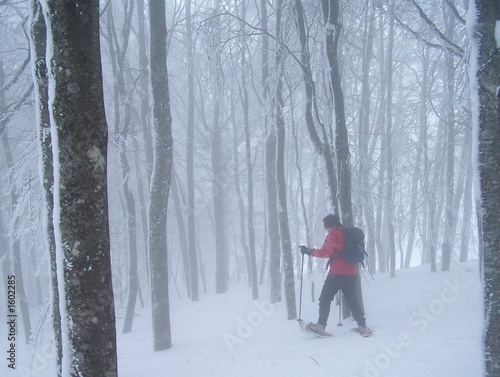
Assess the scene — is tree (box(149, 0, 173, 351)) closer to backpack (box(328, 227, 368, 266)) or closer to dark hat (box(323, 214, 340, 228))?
dark hat (box(323, 214, 340, 228))

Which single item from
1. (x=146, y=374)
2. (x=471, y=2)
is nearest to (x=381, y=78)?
(x=471, y=2)

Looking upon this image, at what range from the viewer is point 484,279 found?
3.65m

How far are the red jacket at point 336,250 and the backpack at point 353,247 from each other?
0.26 feet

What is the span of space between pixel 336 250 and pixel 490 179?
294 centimetres

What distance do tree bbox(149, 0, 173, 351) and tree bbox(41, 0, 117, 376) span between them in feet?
15.5

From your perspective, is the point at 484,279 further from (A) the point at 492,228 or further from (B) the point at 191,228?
(B) the point at 191,228

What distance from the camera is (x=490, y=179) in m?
3.56

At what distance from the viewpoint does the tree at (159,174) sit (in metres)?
7.14

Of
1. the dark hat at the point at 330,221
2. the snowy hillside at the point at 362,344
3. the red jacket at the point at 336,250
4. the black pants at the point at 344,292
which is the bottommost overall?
the snowy hillside at the point at 362,344

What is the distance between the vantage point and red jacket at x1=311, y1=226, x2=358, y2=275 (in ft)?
20.0

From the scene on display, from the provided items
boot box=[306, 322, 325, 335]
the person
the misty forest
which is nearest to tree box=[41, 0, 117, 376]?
the misty forest

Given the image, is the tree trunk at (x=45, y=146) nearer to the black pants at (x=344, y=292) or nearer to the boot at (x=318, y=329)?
the boot at (x=318, y=329)

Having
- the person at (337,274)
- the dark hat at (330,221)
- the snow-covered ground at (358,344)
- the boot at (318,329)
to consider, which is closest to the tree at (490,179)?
the snow-covered ground at (358,344)

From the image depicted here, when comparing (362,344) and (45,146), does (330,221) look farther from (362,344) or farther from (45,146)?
(45,146)
